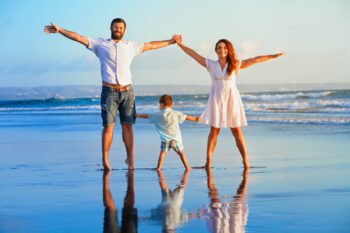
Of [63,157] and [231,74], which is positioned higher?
[231,74]

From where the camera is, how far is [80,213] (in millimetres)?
5703

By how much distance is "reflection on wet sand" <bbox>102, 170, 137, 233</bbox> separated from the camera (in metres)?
5.14

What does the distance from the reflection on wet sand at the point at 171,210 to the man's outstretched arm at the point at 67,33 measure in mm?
2373

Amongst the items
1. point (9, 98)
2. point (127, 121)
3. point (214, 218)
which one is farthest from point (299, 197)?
point (9, 98)

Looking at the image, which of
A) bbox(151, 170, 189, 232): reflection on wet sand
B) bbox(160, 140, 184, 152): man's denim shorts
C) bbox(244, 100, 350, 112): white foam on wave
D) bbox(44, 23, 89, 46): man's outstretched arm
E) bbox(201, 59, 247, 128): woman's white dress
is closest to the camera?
bbox(151, 170, 189, 232): reflection on wet sand

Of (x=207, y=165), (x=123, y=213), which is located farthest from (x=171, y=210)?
(x=207, y=165)

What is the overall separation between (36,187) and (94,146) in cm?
527

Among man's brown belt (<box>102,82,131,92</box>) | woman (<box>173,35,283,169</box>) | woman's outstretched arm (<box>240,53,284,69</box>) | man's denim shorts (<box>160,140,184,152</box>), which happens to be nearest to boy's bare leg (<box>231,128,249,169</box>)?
woman (<box>173,35,283,169</box>)

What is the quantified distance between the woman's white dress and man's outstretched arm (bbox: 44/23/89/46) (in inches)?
59.9

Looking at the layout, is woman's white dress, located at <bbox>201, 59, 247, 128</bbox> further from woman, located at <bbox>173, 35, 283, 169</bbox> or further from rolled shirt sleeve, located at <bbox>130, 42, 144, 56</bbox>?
rolled shirt sleeve, located at <bbox>130, 42, 144, 56</bbox>

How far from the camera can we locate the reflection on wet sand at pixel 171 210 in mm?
5254

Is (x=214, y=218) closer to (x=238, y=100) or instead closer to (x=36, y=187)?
(x=36, y=187)

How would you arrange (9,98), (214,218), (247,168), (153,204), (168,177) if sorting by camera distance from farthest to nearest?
(9,98) → (247,168) → (168,177) → (153,204) → (214,218)

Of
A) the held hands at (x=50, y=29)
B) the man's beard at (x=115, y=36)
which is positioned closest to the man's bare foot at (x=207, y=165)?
the man's beard at (x=115, y=36)
